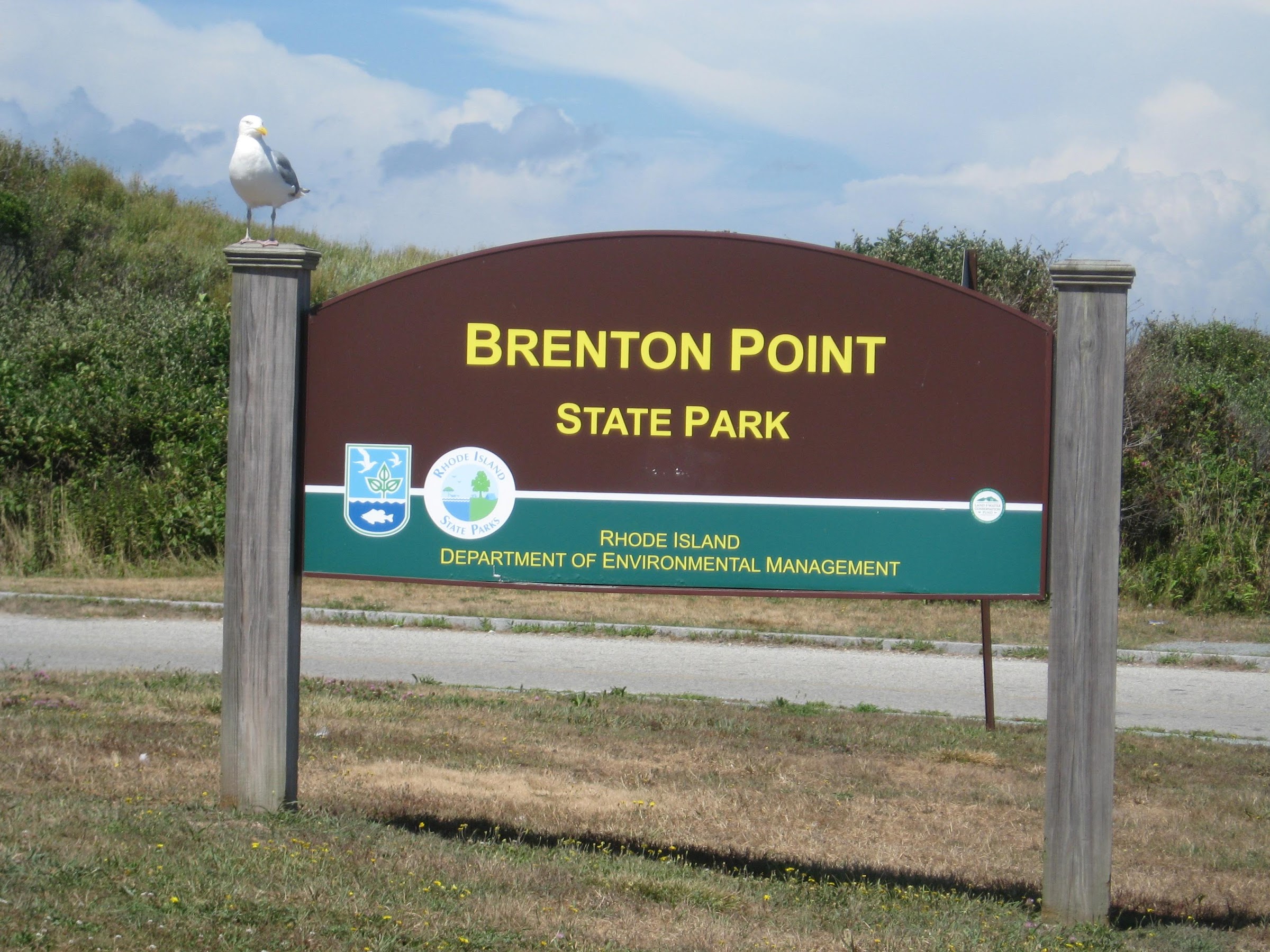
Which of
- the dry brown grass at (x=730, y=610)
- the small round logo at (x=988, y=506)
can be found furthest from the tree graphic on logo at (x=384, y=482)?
the dry brown grass at (x=730, y=610)

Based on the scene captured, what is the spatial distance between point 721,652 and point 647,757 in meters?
5.40

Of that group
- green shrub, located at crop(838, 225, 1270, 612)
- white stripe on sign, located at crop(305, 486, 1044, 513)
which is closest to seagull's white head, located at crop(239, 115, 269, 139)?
white stripe on sign, located at crop(305, 486, 1044, 513)

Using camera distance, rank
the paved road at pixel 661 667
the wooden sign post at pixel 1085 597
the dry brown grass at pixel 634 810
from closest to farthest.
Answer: the dry brown grass at pixel 634 810, the wooden sign post at pixel 1085 597, the paved road at pixel 661 667

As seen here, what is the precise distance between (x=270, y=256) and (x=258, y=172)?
23.6 inches

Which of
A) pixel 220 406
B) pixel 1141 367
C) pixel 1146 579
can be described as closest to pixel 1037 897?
pixel 1146 579

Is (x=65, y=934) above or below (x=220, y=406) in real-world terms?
below

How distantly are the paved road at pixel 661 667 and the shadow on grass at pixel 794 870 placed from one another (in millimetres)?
4468

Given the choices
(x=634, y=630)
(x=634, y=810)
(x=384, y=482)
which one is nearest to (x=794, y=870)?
(x=634, y=810)

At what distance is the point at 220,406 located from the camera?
20094mm

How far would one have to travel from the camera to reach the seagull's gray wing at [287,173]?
565 cm

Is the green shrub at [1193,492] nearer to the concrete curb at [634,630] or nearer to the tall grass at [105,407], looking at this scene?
the concrete curb at [634,630]

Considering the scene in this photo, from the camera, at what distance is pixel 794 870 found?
543 centimetres

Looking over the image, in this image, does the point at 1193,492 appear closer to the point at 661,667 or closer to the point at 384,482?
the point at 661,667

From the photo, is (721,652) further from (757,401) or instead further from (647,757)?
(757,401)
